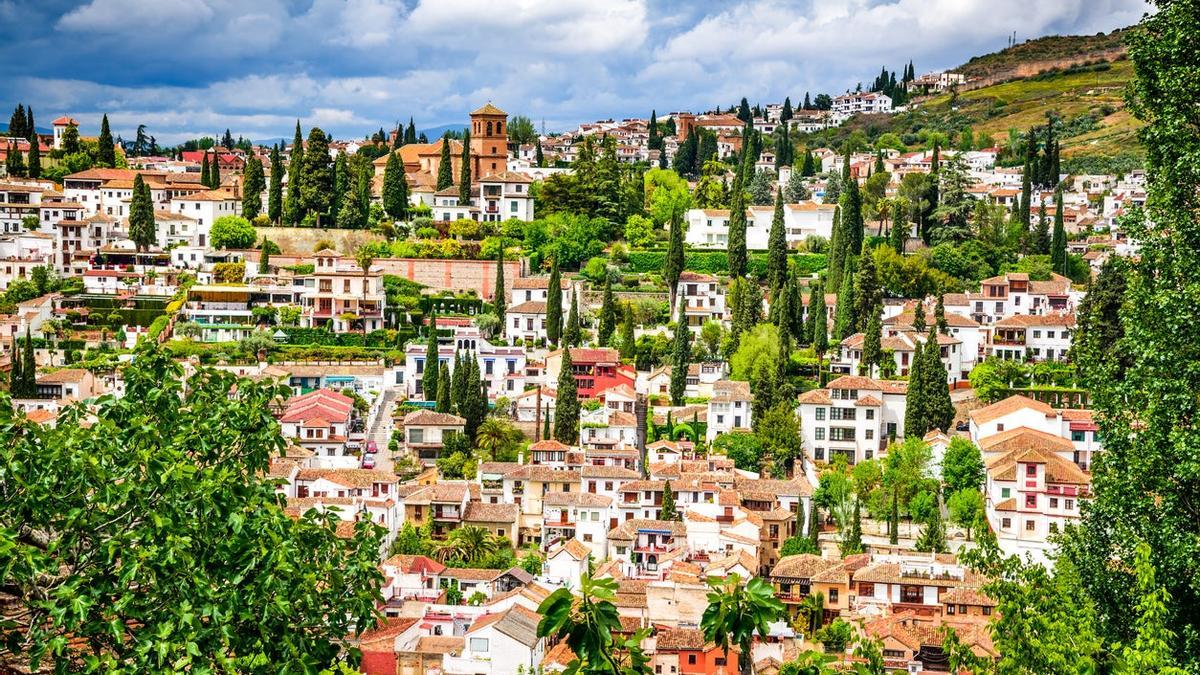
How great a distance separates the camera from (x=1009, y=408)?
33.2 metres

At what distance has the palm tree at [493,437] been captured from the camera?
3469 centimetres

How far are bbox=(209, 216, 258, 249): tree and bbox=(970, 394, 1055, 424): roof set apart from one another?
2625 centimetres

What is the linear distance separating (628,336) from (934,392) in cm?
963

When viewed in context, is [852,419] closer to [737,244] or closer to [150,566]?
[737,244]

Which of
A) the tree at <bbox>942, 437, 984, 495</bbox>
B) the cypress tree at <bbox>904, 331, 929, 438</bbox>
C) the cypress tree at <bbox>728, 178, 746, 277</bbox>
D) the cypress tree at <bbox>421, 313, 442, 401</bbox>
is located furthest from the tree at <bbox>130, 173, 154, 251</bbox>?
the tree at <bbox>942, 437, 984, 495</bbox>

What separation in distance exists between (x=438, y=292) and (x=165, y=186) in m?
14.3

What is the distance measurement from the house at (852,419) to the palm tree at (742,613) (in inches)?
1150

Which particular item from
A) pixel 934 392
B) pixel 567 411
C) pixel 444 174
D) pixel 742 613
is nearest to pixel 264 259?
pixel 444 174

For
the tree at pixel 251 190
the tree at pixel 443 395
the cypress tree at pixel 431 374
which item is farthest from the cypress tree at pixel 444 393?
the tree at pixel 251 190

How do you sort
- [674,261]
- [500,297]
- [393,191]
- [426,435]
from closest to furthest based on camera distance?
[426,435], [500,297], [674,261], [393,191]

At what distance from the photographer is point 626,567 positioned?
29.2 meters

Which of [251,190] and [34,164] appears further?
[34,164]

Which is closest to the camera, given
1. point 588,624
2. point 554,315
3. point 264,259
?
point 588,624

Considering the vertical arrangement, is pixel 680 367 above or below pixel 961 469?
above
